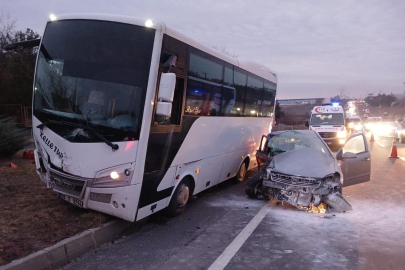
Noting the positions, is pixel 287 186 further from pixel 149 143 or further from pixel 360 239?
pixel 149 143

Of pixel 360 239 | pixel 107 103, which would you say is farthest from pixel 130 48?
pixel 360 239

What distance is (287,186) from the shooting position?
24.2 ft

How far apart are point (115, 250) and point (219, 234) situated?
1.76 m

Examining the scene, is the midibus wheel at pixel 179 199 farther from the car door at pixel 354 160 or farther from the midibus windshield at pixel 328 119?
the midibus windshield at pixel 328 119

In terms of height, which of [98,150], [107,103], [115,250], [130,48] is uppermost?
[130,48]

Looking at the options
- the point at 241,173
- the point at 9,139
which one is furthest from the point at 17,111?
the point at 241,173

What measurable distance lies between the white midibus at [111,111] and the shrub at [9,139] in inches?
205

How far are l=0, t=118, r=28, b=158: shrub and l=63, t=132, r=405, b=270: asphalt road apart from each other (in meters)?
6.34

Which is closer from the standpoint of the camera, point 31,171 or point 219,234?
point 219,234

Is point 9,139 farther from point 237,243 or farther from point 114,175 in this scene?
point 237,243

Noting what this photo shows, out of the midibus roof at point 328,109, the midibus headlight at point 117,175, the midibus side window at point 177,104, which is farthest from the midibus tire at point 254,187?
the midibus roof at point 328,109

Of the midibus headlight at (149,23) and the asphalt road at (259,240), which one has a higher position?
the midibus headlight at (149,23)

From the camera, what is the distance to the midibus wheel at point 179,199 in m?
6.64

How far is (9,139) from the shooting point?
10.7 m
